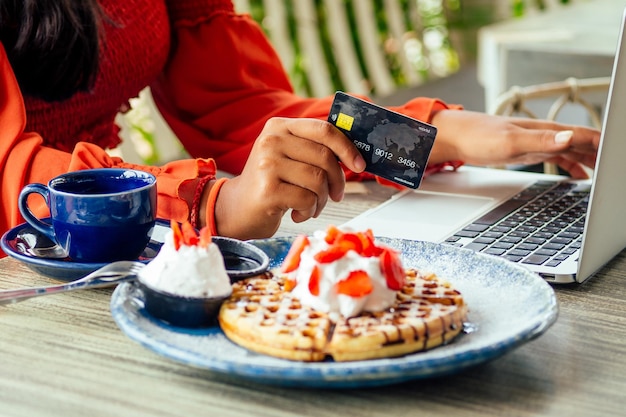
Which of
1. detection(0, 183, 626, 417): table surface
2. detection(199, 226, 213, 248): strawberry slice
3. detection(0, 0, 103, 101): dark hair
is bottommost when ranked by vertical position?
detection(0, 183, 626, 417): table surface

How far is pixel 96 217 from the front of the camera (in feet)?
2.52

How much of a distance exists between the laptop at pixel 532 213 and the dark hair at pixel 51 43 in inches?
17.7

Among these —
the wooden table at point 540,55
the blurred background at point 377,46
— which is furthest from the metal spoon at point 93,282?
the blurred background at point 377,46

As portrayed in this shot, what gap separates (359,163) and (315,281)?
25cm

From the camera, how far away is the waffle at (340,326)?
57 centimetres

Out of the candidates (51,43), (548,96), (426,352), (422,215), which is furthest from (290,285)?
(548,96)

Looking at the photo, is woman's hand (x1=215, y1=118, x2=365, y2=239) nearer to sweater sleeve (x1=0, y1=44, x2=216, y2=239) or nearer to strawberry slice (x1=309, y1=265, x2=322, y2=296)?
sweater sleeve (x1=0, y1=44, x2=216, y2=239)

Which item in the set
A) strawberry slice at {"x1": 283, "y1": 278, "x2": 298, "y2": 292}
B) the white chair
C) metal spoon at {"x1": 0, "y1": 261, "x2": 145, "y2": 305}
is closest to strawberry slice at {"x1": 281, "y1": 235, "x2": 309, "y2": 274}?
strawberry slice at {"x1": 283, "y1": 278, "x2": 298, "y2": 292}

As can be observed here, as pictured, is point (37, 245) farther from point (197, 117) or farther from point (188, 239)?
point (197, 117)

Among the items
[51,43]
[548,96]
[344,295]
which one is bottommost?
[548,96]

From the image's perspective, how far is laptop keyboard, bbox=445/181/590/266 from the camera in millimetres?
859

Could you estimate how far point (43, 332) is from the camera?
2.29 feet

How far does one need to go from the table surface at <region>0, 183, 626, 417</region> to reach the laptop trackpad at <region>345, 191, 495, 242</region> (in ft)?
0.80

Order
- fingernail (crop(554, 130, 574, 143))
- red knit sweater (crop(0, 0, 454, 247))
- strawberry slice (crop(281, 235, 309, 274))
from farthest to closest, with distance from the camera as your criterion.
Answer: red knit sweater (crop(0, 0, 454, 247)) → fingernail (crop(554, 130, 574, 143)) → strawberry slice (crop(281, 235, 309, 274))
